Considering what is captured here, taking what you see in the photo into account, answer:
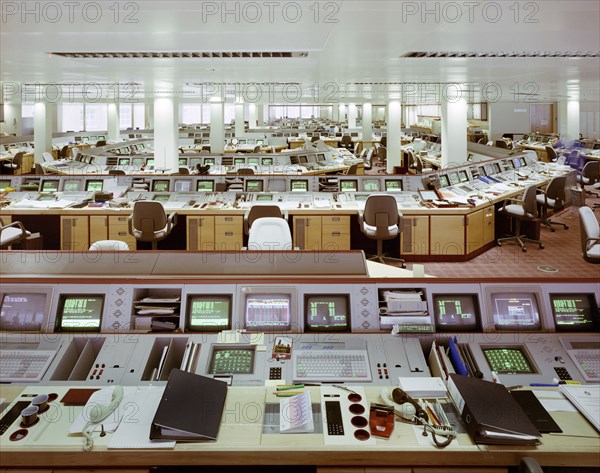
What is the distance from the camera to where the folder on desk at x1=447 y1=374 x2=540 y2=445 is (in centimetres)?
212

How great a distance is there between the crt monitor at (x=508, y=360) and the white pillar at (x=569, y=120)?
1825 centimetres

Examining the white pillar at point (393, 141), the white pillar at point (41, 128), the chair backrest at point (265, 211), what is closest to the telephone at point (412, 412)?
the chair backrest at point (265, 211)

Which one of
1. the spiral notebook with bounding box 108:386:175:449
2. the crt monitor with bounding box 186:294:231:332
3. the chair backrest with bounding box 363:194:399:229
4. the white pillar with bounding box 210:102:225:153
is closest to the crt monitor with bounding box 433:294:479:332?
the crt monitor with bounding box 186:294:231:332

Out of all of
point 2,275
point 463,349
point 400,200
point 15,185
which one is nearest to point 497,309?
point 463,349

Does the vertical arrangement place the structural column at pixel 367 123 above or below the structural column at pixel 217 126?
above

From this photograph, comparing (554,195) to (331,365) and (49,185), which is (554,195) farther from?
(49,185)

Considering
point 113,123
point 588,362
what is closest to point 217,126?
point 113,123

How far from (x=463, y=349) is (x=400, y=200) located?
5.21 meters

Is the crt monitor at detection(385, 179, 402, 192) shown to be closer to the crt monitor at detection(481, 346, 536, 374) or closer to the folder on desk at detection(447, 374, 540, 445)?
the crt monitor at detection(481, 346, 536, 374)

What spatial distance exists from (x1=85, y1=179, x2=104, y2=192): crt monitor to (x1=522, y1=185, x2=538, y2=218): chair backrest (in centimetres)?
655

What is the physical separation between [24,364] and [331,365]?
158 cm

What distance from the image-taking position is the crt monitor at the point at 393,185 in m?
8.21

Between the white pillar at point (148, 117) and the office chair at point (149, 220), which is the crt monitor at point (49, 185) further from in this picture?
the white pillar at point (148, 117)

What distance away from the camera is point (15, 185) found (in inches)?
334
